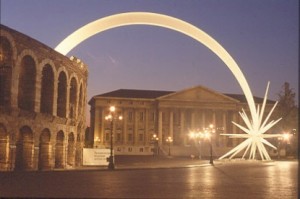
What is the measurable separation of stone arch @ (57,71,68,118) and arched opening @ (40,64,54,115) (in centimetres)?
288

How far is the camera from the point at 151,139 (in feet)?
440

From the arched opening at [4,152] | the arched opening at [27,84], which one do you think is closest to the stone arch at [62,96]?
the arched opening at [27,84]

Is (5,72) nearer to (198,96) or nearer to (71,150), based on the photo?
(71,150)

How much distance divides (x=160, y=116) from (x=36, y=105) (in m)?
92.4

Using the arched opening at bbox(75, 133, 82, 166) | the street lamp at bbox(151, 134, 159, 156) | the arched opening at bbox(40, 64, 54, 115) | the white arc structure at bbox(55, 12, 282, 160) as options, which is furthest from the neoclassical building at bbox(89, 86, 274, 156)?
the arched opening at bbox(40, 64, 54, 115)

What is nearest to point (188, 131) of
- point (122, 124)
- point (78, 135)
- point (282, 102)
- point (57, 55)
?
point (122, 124)

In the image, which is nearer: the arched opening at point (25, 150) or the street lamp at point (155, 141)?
the arched opening at point (25, 150)

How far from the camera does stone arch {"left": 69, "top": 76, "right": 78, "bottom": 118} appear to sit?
172 ft

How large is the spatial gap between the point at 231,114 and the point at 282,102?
31.7 metres

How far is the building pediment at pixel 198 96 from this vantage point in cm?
13475

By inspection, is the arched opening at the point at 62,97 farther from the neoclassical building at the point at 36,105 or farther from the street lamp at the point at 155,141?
the street lamp at the point at 155,141

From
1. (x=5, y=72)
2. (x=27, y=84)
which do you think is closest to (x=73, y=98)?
(x=27, y=84)

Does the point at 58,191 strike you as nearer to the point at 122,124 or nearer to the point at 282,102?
the point at 282,102

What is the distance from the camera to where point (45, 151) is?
4450cm
